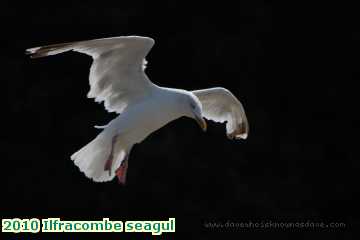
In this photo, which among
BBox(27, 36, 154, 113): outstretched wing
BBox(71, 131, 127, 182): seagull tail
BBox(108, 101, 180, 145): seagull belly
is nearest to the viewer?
BBox(27, 36, 154, 113): outstretched wing

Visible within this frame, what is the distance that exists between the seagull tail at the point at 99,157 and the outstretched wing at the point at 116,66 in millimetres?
227

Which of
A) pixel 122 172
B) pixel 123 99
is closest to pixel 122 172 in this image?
pixel 122 172

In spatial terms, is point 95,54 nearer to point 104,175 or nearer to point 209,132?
point 104,175

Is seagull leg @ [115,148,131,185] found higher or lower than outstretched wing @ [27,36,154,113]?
lower

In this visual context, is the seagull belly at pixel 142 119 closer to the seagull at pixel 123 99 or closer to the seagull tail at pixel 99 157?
the seagull at pixel 123 99

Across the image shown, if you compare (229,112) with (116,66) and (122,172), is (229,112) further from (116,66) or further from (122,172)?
(116,66)

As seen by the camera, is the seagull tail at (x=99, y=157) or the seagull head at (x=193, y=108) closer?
the seagull head at (x=193, y=108)

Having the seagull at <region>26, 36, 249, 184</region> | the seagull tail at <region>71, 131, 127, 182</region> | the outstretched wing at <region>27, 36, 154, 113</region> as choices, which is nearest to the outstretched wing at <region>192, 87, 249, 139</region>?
A: the seagull at <region>26, 36, 249, 184</region>

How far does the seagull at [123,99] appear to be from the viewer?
5.71m

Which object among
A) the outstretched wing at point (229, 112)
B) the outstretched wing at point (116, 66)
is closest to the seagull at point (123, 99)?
the outstretched wing at point (116, 66)

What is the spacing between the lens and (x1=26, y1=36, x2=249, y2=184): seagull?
18.7 ft

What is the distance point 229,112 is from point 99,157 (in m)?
0.93

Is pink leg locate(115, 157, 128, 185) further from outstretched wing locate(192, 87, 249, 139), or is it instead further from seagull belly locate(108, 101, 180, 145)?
outstretched wing locate(192, 87, 249, 139)

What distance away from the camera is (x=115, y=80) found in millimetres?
5988
